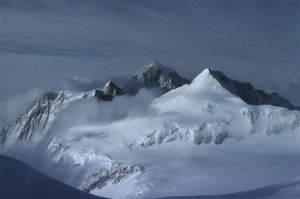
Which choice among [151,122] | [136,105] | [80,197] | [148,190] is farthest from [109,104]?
[80,197]

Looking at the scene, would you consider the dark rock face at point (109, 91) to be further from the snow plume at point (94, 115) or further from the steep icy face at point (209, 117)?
the steep icy face at point (209, 117)

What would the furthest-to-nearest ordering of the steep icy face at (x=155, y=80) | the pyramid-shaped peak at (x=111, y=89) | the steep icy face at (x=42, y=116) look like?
the steep icy face at (x=42, y=116) → the steep icy face at (x=155, y=80) → the pyramid-shaped peak at (x=111, y=89)

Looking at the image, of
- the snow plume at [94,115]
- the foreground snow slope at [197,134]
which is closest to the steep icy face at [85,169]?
the foreground snow slope at [197,134]

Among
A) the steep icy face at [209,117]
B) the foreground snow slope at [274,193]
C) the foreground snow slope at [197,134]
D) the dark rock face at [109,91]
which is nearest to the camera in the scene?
the foreground snow slope at [274,193]

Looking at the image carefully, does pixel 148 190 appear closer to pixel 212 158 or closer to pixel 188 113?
pixel 212 158

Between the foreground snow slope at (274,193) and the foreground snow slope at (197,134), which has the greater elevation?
the foreground snow slope at (197,134)

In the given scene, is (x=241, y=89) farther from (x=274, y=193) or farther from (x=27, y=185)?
(x=27, y=185)

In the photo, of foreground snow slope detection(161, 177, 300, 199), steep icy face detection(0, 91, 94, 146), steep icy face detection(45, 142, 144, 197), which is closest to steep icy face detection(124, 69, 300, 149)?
steep icy face detection(45, 142, 144, 197)

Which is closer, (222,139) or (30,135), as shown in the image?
(222,139)
